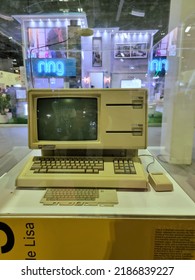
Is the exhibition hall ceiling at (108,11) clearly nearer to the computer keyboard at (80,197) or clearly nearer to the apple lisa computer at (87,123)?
the apple lisa computer at (87,123)

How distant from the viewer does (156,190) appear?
2.51ft

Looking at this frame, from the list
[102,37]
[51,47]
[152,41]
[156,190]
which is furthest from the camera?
[152,41]

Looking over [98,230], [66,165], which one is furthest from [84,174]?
[98,230]

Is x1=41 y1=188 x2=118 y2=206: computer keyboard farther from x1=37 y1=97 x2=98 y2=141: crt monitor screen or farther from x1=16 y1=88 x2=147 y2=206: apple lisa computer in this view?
x1=37 y1=97 x2=98 y2=141: crt monitor screen

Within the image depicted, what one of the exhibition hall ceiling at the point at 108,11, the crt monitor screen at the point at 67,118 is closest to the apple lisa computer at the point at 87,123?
the crt monitor screen at the point at 67,118

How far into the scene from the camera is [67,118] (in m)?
0.88

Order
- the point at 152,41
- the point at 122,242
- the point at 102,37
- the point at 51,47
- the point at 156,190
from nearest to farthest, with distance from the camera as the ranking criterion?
the point at 122,242, the point at 156,190, the point at 51,47, the point at 102,37, the point at 152,41

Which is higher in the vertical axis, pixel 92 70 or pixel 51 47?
pixel 51 47

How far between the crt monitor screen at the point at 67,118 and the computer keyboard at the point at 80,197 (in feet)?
0.78
